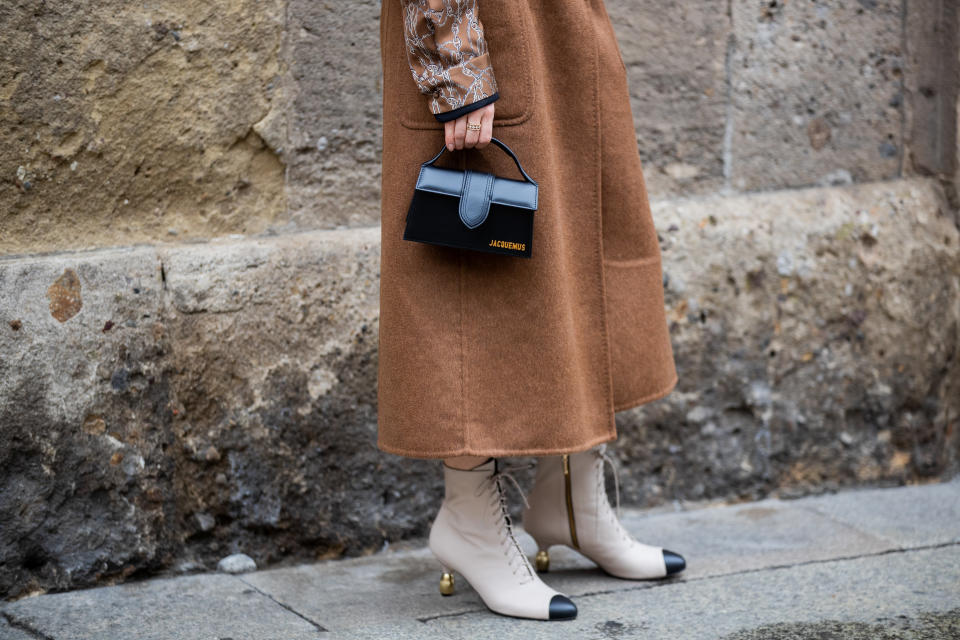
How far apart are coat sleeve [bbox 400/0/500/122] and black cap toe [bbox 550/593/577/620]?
0.95 metres

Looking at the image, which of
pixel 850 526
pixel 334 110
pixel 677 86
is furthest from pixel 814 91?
pixel 334 110

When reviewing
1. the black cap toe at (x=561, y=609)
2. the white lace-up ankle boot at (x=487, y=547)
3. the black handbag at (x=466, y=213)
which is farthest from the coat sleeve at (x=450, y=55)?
the black cap toe at (x=561, y=609)

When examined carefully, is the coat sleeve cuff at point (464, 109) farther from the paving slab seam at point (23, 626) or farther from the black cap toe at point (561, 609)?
the paving slab seam at point (23, 626)

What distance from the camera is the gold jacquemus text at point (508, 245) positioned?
179 cm

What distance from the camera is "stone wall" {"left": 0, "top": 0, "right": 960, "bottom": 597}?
84.8 inches

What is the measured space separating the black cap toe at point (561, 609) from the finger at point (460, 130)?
35.5 inches

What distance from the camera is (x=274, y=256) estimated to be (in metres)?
2.33

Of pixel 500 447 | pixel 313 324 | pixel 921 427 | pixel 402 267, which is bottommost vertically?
pixel 921 427

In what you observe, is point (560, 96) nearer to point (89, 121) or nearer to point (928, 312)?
point (89, 121)

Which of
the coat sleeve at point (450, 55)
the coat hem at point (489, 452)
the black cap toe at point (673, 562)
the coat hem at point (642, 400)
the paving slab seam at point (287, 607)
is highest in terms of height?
the coat sleeve at point (450, 55)

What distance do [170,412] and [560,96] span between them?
3.60ft

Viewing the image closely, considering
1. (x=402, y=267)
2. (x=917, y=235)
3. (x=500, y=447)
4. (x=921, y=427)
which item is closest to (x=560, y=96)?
(x=402, y=267)

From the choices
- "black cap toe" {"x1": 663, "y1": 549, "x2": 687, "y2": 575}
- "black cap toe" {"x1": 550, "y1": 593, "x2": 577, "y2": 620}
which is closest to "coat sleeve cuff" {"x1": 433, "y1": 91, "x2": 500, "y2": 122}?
"black cap toe" {"x1": 550, "y1": 593, "x2": 577, "y2": 620}

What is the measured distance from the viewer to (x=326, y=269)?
237 cm
